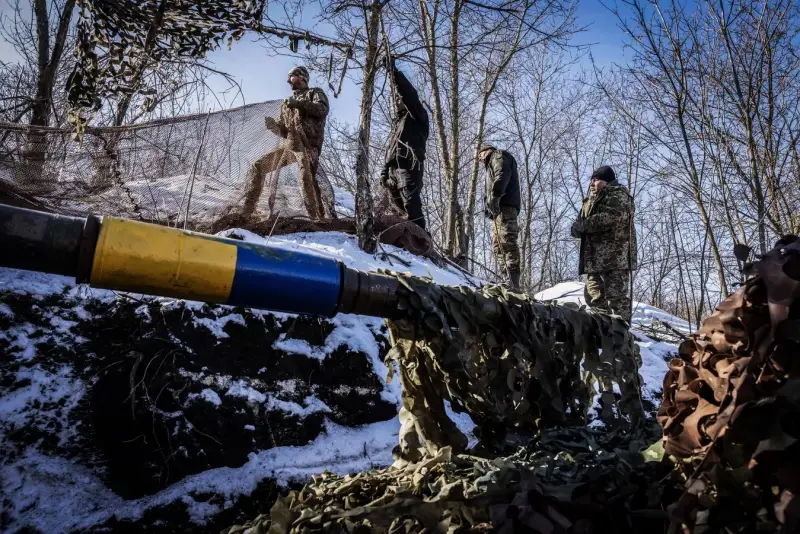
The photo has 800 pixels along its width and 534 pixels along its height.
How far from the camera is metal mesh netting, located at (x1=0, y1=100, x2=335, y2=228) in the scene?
3867mm

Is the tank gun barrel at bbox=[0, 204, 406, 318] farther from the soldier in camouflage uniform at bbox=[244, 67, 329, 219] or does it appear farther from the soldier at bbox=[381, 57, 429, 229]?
the soldier at bbox=[381, 57, 429, 229]

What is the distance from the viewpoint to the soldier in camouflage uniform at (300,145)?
4.59 metres

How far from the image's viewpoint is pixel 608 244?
498 centimetres

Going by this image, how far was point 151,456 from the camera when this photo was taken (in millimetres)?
2455

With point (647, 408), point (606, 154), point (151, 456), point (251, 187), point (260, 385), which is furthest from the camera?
point (606, 154)

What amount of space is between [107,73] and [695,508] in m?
3.84

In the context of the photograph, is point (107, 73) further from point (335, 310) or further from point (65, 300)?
point (335, 310)

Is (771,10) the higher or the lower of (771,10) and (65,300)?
the higher

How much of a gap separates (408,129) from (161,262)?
508 centimetres

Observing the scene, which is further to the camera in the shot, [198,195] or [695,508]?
[198,195]

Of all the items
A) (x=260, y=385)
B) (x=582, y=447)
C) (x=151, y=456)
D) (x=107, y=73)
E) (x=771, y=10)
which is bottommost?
(x=151, y=456)

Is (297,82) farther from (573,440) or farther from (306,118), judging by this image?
(573,440)

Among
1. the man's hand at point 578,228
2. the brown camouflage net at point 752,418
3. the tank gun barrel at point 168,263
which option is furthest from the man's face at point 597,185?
the tank gun barrel at point 168,263

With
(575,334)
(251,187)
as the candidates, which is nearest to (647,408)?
(575,334)
